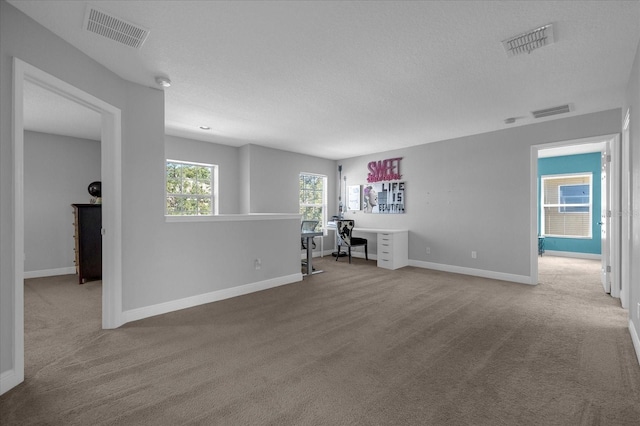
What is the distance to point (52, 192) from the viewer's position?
17.1 feet

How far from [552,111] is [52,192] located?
26.4 ft

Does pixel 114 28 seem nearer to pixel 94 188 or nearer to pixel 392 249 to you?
pixel 94 188

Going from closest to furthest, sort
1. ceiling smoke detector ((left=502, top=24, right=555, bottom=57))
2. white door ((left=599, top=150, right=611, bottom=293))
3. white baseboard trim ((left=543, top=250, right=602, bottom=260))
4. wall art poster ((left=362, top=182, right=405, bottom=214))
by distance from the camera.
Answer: ceiling smoke detector ((left=502, top=24, right=555, bottom=57)) < white door ((left=599, top=150, right=611, bottom=293)) < wall art poster ((left=362, top=182, right=405, bottom=214)) < white baseboard trim ((left=543, top=250, right=602, bottom=260))

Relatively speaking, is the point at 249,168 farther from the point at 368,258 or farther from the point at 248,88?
the point at 368,258

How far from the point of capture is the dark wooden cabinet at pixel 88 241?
4660 mm

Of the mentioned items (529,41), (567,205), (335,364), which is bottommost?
(335,364)

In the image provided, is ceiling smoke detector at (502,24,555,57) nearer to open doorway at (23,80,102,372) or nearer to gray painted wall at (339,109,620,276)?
gray painted wall at (339,109,620,276)

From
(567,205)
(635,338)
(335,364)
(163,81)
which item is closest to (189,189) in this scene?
(163,81)

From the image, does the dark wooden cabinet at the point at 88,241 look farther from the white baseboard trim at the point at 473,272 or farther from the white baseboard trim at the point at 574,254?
the white baseboard trim at the point at 574,254

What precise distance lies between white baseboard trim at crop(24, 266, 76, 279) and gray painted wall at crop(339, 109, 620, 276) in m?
6.30

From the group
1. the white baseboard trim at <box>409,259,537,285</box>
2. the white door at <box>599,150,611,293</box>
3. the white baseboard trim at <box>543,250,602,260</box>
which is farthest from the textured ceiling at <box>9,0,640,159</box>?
the white baseboard trim at <box>543,250,602,260</box>

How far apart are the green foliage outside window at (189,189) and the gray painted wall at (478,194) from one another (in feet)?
12.9

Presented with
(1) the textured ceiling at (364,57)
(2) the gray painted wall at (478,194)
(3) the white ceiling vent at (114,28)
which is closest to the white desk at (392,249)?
(2) the gray painted wall at (478,194)

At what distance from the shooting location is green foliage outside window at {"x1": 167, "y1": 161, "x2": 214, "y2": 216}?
551 centimetres
